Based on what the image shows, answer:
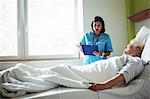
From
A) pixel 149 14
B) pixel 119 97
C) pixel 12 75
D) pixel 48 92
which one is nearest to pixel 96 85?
pixel 119 97

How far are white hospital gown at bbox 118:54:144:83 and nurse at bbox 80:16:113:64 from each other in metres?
0.61

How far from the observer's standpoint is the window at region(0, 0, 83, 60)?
267 cm

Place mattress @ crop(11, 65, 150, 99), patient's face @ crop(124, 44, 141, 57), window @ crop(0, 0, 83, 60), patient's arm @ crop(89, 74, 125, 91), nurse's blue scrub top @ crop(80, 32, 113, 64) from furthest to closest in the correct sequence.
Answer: window @ crop(0, 0, 83, 60) → nurse's blue scrub top @ crop(80, 32, 113, 64) → patient's face @ crop(124, 44, 141, 57) → patient's arm @ crop(89, 74, 125, 91) → mattress @ crop(11, 65, 150, 99)

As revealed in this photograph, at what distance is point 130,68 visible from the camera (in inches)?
63.9

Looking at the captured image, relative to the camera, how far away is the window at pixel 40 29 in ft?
8.75

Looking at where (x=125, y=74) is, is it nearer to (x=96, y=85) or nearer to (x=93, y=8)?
(x=96, y=85)

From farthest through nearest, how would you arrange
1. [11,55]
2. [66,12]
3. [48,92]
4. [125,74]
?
[66,12] < [11,55] < [125,74] < [48,92]

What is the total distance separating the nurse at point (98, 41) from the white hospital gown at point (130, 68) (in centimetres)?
61

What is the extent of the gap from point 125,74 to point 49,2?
156cm

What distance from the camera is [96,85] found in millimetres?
1499

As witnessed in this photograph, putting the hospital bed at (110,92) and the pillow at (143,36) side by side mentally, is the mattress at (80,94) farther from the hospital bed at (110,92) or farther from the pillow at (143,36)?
the pillow at (143,36)

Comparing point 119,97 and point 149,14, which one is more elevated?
point 149,14

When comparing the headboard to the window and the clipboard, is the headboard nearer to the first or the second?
the clipboard

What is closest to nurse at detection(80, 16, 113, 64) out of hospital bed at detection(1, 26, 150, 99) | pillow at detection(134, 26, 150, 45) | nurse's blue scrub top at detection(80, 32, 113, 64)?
nurse's blue scrub top at detection(80, 32, 113, 64)
